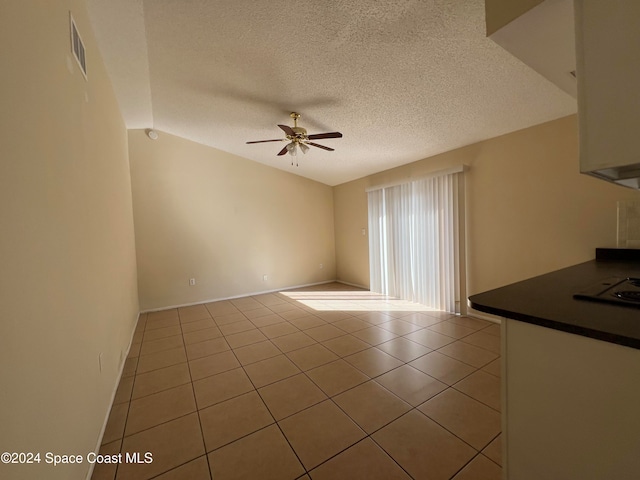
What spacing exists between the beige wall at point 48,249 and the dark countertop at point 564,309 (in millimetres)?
1650

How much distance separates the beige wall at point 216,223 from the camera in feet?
13.1

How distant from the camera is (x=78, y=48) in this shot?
1.56 metres

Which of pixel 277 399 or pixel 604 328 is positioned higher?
pixel 604 328

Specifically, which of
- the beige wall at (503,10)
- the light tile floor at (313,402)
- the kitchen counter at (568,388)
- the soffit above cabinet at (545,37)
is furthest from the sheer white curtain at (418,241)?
the kitchen counter at (568,388)

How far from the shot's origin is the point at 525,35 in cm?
113

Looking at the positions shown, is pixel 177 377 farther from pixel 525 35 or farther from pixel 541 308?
pixel 525 35

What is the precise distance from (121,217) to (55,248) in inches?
76.3

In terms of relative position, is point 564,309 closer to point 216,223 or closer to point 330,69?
point 330,69

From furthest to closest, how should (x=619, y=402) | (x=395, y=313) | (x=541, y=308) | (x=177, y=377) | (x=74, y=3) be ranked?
(x=395, y=313)
(x=177, y=377)
(x=74, y=3)
(x=541, y=308)
(x=619, y=402)

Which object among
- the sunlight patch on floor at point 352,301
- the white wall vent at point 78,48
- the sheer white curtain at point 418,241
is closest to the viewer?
the white wall vent at point 78,48

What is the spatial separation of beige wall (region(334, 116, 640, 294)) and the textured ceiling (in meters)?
0.21

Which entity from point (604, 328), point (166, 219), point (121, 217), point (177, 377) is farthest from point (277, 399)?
point (166, 219)

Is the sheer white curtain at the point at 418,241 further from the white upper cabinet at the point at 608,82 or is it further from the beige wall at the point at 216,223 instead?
the white upper cabinet at the point at 608,82

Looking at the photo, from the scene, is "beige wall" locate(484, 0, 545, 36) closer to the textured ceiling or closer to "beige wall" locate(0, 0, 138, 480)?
the textured ceiling
